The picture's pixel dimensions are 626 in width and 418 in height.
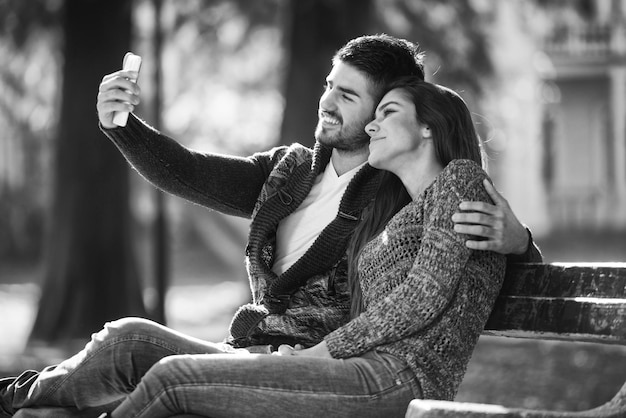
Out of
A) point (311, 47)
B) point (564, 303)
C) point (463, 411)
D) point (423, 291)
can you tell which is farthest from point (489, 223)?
point (311, 47)

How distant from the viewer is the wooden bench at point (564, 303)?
3.89 meters

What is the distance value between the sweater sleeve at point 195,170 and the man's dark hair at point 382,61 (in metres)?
0.61

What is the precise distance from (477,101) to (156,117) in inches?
178

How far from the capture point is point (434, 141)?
4.33 m

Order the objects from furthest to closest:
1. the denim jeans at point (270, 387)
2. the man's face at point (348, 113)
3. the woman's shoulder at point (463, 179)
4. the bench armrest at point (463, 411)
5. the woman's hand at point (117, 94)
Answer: the man's face at point (348, 113) → the woman's hand at point (117, 94) → the woman's shoulder at point (463, 179) → the denim jeans at point (270, 387) → the bench armrest at point (463, 411)

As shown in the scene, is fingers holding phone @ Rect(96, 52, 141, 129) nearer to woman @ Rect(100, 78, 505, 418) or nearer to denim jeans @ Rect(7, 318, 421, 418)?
woman @ Rect(100, 78, 505, 418)

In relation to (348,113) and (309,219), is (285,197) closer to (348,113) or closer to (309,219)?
(309,219)

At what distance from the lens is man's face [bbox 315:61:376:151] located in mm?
4840

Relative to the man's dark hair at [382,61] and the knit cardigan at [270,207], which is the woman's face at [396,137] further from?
the man's dark hair at [382,61]

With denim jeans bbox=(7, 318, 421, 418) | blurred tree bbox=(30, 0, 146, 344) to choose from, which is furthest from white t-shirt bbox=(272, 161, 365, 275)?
blurred tree bbox=(30, 0, 146, 344)

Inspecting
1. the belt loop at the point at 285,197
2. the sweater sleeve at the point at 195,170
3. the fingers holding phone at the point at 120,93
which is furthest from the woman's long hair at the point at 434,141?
the fingers holding phone at the point at 120,93

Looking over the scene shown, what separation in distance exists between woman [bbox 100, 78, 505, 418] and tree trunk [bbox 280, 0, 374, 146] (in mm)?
7307

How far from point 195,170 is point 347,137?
676 mm

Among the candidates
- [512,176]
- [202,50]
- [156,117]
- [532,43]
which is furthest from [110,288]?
[512,176]
